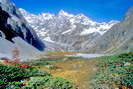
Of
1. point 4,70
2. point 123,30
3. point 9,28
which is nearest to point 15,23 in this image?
point 9,28

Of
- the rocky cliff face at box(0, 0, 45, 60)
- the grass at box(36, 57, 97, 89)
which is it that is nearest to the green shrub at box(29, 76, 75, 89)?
the grass at box(36, 57, 97, 89)

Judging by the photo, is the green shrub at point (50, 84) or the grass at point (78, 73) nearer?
the green shrub at point (50, 84)

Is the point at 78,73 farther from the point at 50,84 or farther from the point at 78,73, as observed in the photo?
the point at 50,84

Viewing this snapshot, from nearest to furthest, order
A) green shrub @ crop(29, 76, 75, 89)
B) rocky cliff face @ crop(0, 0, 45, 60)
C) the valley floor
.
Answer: green shrub @ crop(29, 76, 75, 89) → the valley floor → rocky cliff face @ crop(0, 0, 45, 60)

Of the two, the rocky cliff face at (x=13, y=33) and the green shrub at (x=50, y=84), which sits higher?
the rocky cliff face at (x=13, y=33)

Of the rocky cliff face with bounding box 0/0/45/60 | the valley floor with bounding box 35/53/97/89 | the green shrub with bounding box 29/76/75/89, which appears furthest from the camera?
the rocky cliff face with bounding box 0/0/45/60

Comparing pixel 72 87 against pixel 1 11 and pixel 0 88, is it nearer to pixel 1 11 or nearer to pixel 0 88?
pixel 0 88

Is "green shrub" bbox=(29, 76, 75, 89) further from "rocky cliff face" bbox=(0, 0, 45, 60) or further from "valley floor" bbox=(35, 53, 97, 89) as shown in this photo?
"rocky cliff face" bbox=(0, 0, 45, 60)

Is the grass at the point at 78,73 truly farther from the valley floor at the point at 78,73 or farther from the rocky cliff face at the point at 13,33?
the rocky cliff face at the point at 13,33

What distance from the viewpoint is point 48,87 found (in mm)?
15016

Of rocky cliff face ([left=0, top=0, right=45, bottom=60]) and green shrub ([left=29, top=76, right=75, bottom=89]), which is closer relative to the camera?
green shrub ([left=29, top=76, right=75, bottom=89])

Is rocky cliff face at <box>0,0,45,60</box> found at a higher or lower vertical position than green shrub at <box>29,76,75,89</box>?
higher

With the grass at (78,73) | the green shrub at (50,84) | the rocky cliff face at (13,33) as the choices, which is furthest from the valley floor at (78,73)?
the rocky cliff face at (13,33)

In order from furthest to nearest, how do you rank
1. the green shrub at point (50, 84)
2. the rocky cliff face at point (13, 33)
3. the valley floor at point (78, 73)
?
the rocky cliff face at point (13, 33) < the valley floor at point (78, 73) < the green shrub at point (50, 84)
